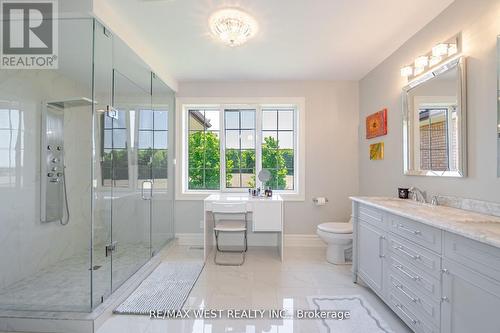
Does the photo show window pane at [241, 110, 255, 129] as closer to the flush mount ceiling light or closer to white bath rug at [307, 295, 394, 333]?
the flush mount ceiling light

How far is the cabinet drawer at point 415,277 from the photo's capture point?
1.51 m


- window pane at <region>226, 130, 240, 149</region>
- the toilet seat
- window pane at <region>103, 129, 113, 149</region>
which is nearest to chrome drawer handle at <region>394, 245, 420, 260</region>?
the toilet seat

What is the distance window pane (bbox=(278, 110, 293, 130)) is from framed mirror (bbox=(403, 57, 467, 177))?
1.66m

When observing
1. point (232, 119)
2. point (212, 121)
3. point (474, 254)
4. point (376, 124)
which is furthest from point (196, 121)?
point (474, 254)

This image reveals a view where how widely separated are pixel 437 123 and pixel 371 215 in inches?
37.1

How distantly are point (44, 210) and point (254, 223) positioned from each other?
2.33 m

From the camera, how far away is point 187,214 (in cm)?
387

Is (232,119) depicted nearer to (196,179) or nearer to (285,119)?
(285,119)

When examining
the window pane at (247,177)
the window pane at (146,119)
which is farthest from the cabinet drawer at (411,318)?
the window pane at (146,119)

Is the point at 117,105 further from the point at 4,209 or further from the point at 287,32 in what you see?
the point at 287,32

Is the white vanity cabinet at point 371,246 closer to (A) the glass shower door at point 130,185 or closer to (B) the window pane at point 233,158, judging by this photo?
(B) the window pane at point 233,158

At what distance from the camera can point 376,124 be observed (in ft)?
10.5

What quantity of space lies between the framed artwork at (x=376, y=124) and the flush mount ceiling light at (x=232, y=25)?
1.79 metres

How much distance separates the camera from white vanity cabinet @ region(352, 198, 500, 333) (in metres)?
1.20
